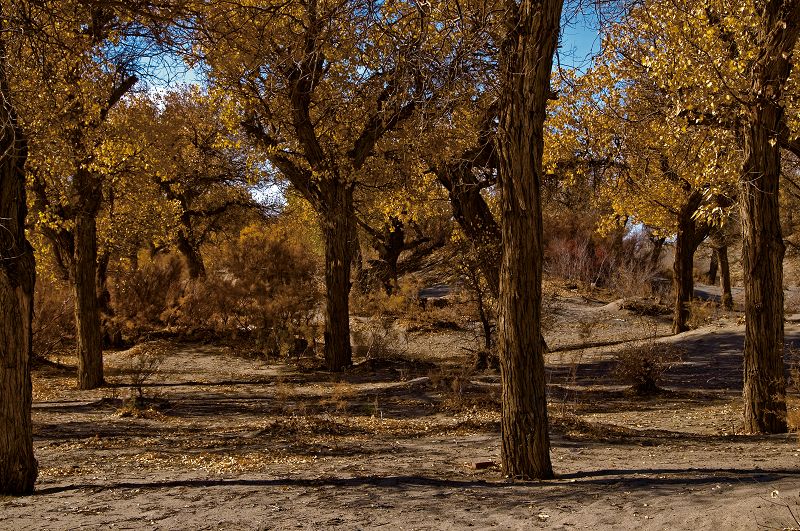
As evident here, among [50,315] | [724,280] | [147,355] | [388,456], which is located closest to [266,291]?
[147,355]

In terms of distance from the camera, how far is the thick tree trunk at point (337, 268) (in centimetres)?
1568

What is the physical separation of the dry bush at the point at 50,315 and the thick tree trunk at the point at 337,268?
22.7 feet

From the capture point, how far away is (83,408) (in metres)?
11.5

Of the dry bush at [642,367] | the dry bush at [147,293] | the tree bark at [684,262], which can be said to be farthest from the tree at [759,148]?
the dry bush at [147,293]

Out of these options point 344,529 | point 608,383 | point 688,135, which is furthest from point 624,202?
point 344,529

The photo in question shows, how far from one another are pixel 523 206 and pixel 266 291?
1480 cm

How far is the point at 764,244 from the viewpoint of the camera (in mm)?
8766

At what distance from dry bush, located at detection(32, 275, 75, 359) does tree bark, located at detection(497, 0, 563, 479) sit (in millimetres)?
14764

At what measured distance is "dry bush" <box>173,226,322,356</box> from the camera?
19.4m

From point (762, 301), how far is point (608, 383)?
5.93 metres

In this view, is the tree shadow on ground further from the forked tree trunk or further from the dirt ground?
the forked tree trunk

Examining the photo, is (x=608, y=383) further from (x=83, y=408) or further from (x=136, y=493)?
(x=136, y=493)

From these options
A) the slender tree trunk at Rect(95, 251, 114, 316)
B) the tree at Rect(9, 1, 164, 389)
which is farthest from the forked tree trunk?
the slender tree trunk at Rect(95, 251, 114, 316)

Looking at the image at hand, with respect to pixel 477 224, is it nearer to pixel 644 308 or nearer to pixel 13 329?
pixel 13 329
